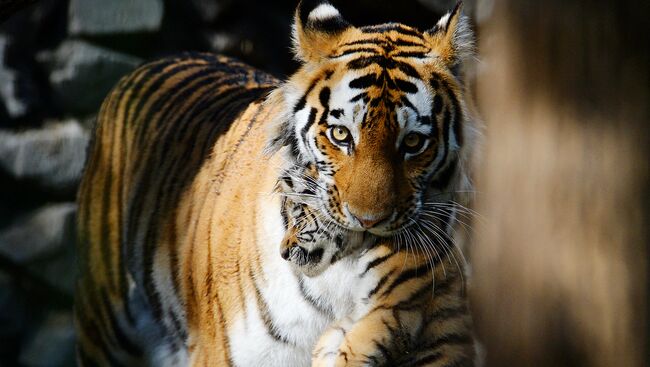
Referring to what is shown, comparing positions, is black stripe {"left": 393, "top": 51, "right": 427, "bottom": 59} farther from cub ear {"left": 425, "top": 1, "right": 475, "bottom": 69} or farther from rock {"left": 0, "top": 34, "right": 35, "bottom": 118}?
rock {"left": 0, "top": 34, "right": 35, "bottom": 118}

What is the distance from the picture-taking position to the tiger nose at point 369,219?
6.15ft

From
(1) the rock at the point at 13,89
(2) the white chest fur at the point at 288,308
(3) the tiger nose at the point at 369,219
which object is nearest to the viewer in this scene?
(3) the tiger nose at the point at 369,219

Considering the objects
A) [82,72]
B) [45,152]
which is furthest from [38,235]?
[82,72]

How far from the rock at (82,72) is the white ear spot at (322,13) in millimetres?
1820

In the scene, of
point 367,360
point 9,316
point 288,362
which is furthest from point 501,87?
point 9,316

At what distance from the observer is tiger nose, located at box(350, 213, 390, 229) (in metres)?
1.87

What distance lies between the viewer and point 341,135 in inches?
76.7

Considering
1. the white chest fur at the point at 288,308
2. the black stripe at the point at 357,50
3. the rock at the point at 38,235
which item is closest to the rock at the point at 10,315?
the rock at the point at 38,235

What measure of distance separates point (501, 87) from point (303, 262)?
0.95m

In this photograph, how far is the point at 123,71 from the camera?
376 centimetres

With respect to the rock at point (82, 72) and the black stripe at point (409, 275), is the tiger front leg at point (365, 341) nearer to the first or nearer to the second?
the black stripe at point (409, 275)

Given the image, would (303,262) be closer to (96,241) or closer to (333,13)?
(333,13)

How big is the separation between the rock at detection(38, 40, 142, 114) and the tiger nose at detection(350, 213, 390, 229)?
2190mm

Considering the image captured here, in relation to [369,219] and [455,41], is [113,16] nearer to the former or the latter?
[455,41]
